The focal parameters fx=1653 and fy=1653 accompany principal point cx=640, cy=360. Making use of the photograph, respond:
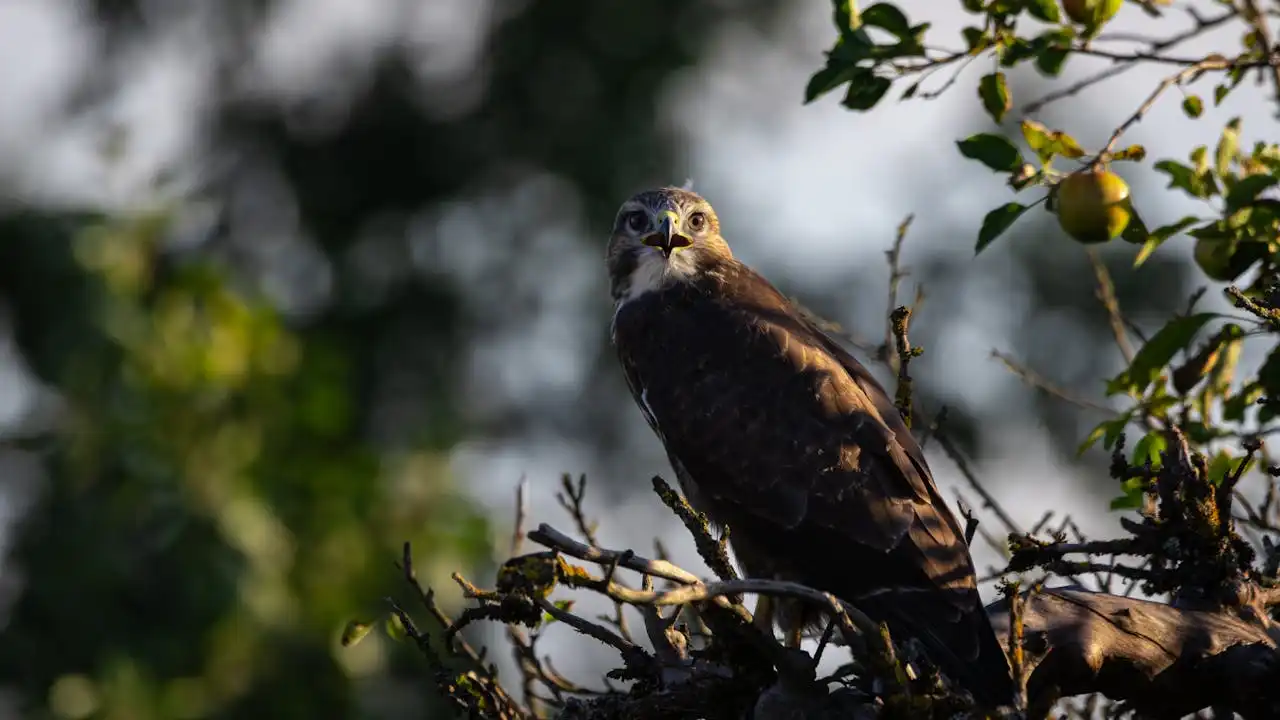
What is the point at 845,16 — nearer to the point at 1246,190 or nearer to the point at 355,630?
the point at 1246,190

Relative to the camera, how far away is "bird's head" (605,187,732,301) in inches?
263

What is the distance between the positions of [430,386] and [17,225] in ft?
15.3

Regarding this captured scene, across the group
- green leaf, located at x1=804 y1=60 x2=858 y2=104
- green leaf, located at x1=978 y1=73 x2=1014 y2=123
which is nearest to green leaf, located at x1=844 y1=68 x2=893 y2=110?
green leaf, located at x1=804 y1=60 x2=858 y2=104

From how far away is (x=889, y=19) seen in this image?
3.88 meters

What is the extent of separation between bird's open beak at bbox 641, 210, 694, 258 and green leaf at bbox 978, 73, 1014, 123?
288cm

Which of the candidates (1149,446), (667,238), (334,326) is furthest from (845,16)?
(334,326)

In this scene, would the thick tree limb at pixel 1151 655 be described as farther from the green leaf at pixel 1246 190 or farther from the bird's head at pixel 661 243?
the bird's head at pixel 661 243

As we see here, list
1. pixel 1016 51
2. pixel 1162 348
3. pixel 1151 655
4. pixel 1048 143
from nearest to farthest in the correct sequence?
pixel 1162 348, pixel 1016 51, pixel 1048 143, pixel 1151 655

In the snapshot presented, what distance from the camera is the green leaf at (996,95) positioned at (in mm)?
3869

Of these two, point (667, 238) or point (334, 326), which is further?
point (334, 326)

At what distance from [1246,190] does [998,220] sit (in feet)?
1.86

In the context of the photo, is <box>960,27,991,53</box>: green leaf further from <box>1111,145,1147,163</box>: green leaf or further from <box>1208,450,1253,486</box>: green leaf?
<box>1208,450,1253,486</box>: green leaf

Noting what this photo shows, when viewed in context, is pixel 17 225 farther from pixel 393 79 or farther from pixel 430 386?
pixel 393 79

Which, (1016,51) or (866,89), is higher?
(866,89)
